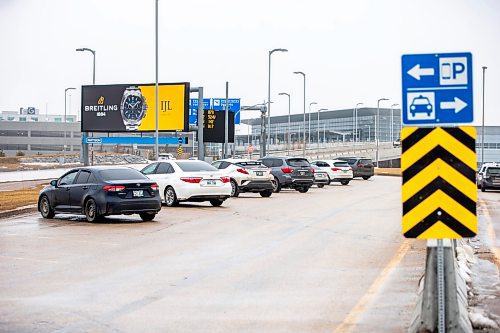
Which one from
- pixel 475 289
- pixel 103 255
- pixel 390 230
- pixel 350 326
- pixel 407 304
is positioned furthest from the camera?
pixel 390 230

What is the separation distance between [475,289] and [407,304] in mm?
1507

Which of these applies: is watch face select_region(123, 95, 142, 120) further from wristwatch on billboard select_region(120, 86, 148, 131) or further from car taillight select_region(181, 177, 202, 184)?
car taillight select_region(181, 177, 202, 184)

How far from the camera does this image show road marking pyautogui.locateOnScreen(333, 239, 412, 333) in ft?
27.7

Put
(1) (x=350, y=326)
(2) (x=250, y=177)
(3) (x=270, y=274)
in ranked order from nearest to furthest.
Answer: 1. (1) (x=350, y=326)
2. (3) (x=270, y=274)
3. (2) (x=250, y=177)

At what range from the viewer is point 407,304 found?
9.77m

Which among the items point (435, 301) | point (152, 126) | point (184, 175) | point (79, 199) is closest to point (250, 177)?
point (184, 175)

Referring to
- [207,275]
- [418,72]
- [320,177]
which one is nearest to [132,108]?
[320,177]

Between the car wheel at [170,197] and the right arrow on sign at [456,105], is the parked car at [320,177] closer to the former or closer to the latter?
the car wheel at [170,197]

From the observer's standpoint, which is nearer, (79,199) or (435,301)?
(435,301)

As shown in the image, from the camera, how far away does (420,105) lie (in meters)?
7.35

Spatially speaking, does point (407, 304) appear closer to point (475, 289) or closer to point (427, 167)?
point (475, 289)

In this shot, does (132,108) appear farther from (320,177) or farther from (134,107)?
(320,177)

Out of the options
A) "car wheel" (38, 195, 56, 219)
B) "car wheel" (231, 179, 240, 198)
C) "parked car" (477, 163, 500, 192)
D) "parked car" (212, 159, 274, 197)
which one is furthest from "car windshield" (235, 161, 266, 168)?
"parked car" (477, 163, 500, 192)

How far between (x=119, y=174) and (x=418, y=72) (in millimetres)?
15203
